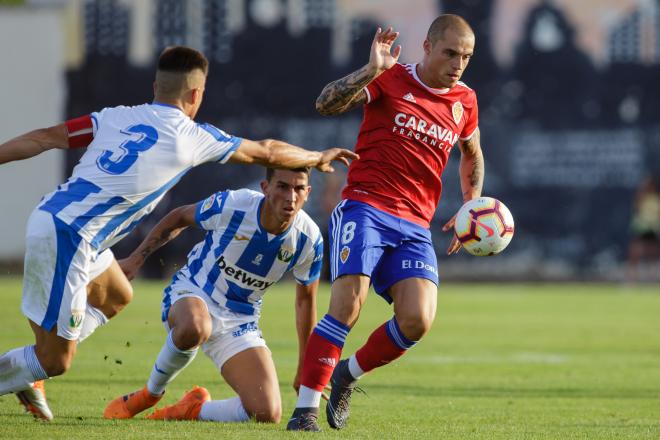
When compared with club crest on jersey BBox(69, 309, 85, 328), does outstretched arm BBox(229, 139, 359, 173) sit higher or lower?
higher

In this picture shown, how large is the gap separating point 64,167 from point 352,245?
18.8m

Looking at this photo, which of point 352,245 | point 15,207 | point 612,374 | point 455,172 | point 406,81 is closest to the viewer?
point 352,245

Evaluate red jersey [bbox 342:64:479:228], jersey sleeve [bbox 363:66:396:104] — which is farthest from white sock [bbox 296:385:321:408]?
jersey sleeve [bbox 363:66:396:104]

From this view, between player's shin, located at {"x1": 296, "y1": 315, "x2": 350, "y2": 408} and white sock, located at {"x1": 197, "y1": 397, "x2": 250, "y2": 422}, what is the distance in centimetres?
72

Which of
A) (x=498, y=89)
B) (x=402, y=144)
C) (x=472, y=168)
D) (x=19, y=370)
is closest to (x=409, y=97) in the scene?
(x=402, y=144)

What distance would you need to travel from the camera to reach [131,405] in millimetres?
7184

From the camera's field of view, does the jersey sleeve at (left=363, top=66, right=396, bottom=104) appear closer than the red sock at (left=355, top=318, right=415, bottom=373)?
No

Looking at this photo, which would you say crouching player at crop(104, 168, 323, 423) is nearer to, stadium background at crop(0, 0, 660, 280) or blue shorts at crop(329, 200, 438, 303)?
blue shorts at crop(329, 200, 438, 303)

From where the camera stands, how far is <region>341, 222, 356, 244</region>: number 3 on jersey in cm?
683

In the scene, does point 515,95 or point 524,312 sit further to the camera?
point 515,95

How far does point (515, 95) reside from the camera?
2492cm

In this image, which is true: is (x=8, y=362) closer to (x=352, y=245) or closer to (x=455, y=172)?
(x=352, y=245)

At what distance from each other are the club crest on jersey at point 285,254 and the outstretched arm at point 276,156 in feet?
3.78

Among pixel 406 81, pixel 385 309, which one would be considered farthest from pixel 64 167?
pixel 406 81
